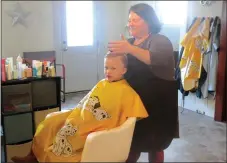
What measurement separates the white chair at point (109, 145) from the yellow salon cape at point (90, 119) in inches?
1.4

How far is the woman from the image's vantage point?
0.79 m

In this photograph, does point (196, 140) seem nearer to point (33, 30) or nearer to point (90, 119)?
point (90, 119)

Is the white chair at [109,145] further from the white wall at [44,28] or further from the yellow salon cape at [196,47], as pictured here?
the yellow salon cape at [196,47]

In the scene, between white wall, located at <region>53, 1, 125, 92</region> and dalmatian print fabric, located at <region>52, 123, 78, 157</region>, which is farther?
white wall, located at <region>53, 1, 125, 92</region>

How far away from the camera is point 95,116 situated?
34.2 inches

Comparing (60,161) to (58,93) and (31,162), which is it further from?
(58,93)

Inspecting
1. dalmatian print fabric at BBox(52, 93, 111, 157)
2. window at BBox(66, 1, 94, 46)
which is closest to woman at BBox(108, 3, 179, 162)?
dalmatian print fabric at BBox(52, 93, 111, 157)

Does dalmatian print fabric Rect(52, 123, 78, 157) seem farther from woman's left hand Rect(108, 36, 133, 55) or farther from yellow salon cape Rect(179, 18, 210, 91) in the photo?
yellow salon cape Rect(179, 18, 210, 91)

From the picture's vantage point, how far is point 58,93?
53.9 inches

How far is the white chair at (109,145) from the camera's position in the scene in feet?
2.53

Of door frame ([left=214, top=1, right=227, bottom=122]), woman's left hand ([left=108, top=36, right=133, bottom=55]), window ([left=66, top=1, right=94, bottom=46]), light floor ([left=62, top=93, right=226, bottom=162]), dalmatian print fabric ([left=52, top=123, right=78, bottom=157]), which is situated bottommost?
light floor ([left=62, top=93, right=226, bottom=162])

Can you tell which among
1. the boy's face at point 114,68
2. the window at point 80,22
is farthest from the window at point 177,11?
the boy's face at point 114,68

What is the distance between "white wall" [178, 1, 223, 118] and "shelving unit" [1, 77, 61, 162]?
632mm

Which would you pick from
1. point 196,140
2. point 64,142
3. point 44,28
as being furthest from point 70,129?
point 44,28
